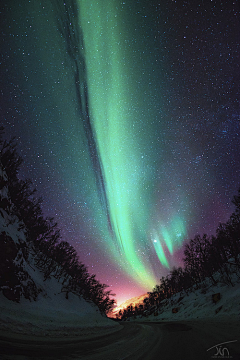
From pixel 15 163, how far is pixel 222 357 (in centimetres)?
3103

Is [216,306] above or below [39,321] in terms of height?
below

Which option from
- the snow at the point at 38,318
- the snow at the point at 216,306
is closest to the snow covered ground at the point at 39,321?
the snow at the point at 38,318

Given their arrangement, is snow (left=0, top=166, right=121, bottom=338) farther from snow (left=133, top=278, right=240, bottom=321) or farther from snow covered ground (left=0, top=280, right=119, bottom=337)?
snow (left=133, top=278, right=240, bottom=321)

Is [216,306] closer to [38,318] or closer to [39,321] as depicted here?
[38,318]

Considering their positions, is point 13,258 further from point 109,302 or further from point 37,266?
point 109,302

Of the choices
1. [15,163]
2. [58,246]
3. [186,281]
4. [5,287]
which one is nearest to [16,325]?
[5,287]

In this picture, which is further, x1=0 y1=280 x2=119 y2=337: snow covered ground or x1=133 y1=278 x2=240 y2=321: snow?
x1=133 y1=278 x2=240 y2=321: snow

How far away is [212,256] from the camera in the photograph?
38.9 metres

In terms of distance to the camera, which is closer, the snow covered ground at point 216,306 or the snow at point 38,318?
the snow at point 38,318

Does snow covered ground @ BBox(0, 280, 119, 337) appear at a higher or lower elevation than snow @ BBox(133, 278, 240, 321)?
higher

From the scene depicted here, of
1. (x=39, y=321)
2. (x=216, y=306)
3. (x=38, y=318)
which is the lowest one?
(x=216, y=306)

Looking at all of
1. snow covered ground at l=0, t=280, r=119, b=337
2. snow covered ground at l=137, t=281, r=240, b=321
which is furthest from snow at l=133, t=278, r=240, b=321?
snow covered ground at l=0, t=280, r=119, b=337

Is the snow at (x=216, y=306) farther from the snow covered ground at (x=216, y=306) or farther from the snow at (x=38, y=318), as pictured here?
the snow at (x=38, y=318)

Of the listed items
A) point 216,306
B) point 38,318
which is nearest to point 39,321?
point 38,318
